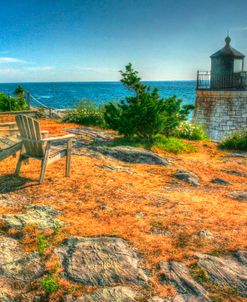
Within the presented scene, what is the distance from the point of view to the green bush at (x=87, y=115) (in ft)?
49.2

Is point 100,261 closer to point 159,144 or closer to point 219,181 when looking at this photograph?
point 219,181

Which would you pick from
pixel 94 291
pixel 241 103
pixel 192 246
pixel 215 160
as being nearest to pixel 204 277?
pixel 192 246

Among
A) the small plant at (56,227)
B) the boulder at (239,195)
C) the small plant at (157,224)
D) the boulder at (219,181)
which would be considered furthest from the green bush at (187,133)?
the small plant at (56,227)

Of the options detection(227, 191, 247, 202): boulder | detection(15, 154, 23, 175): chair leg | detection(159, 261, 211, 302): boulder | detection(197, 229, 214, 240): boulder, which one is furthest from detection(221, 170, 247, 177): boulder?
detection(159, 261, 211, 302): boulder

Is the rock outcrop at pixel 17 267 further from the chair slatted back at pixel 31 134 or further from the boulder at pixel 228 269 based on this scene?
the chair slatted back at pixel 31 134

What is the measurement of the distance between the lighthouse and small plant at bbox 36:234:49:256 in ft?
62.2

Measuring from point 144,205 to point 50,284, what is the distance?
2484 millimetres

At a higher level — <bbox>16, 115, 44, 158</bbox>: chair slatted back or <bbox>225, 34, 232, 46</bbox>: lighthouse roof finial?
<bbox>225, 34, 232, 46</bbox>: lighthouse roof finial

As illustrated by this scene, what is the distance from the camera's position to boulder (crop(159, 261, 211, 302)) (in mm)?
3213

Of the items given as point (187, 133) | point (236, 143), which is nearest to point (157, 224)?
point (236, 143)

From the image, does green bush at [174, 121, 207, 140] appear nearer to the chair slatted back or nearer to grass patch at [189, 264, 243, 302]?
the chair slatted back

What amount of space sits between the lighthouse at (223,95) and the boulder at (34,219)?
59.7ft

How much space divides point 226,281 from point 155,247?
2.97 feet

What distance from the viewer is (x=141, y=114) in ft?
35.9
